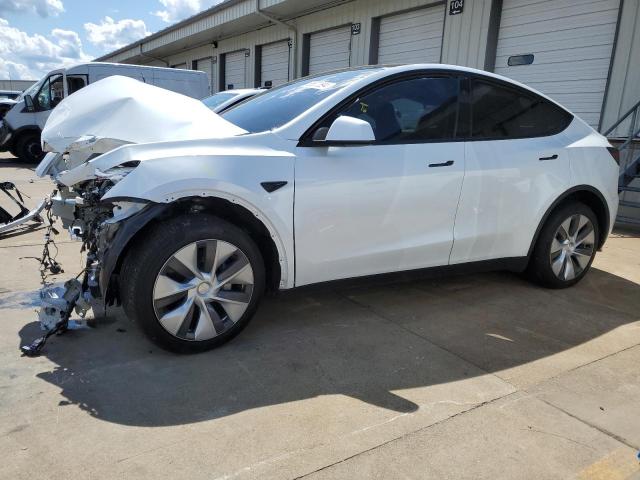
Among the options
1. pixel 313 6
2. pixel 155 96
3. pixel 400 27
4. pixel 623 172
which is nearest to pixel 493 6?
pixel 400 27

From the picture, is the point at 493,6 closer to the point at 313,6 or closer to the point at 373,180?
the point at 313,6

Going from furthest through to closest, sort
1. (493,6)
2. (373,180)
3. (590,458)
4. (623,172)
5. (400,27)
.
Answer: (400,27) → (493,6) → (623,172) → (373,180) → (590,458)

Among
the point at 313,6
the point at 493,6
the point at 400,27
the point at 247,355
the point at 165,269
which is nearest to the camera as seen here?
the point at 165,269

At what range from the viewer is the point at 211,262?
9.53 ft

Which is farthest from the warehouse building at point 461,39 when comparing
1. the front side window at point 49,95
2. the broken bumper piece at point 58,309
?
the broken bumper piece at point 58,309

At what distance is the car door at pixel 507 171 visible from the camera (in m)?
3.72

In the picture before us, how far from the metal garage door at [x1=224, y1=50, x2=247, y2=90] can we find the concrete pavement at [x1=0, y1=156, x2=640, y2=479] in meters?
15.0

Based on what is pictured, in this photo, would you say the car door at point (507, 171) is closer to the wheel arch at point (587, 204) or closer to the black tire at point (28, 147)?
the wheel arch at point (587, 204)

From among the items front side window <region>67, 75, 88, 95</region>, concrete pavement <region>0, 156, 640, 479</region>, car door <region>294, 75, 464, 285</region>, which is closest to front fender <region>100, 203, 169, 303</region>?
concrete pavement <region>0, 156, 640, 479</region>

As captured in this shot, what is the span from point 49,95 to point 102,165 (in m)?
13.0

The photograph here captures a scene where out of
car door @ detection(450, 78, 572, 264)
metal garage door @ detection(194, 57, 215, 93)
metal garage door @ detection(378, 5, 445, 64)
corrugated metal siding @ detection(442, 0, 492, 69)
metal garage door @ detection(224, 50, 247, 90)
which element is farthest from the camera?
metal garage door @ detection(194, 57, 215, 93)

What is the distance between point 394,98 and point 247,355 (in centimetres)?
191

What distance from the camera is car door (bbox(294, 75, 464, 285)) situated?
3125mm

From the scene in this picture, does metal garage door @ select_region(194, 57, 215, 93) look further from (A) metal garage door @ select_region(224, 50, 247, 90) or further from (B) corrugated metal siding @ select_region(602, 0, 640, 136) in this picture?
(B) corrugated metal siding @ select_region(602, 0, 640, 136)
